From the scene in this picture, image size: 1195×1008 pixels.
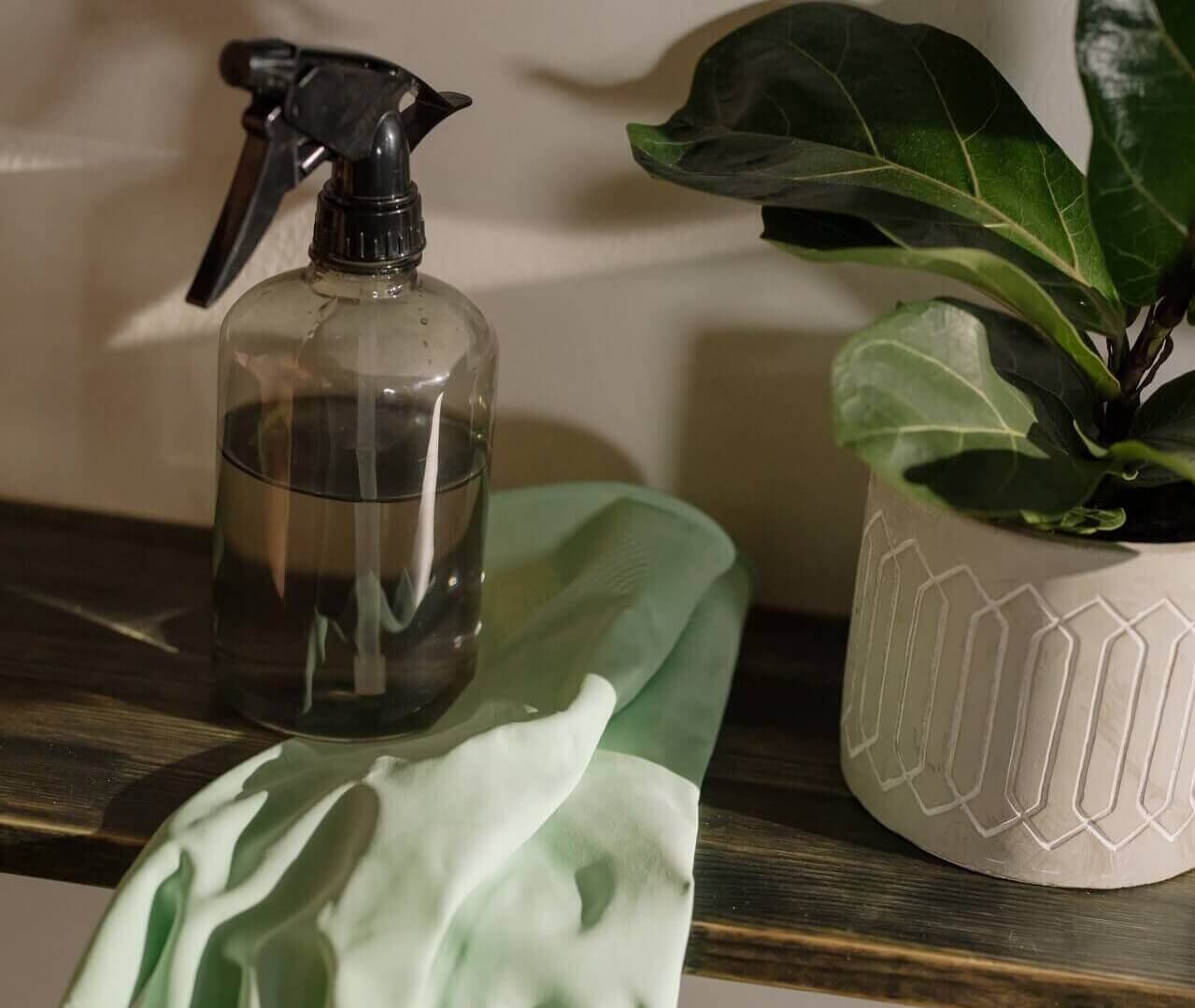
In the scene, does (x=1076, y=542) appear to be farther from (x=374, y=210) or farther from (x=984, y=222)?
(x=374, y=210)

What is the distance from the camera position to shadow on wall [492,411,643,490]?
0.62 meters

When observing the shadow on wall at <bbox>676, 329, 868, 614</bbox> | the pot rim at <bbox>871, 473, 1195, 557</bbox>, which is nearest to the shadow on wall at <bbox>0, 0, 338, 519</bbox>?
the shadow on wall at <bbox>676, 329, 868, 614</bbox>

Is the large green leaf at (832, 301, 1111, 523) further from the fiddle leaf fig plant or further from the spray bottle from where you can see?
the spray bottle

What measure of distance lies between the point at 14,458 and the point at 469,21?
28cm

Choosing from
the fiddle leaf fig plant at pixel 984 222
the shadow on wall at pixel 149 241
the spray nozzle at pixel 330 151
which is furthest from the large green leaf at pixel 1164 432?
the shadow on wall at pixel 149 241

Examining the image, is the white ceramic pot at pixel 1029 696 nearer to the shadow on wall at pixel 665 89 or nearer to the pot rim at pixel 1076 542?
the pot rim at pixel 1076 542

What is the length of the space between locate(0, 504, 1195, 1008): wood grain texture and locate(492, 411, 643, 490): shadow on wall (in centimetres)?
10

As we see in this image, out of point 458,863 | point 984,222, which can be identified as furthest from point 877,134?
point 458,863

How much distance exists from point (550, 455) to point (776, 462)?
0.10 meters

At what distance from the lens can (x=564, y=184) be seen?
0.58 metres

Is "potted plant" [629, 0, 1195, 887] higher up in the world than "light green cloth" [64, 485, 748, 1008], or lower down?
higher up

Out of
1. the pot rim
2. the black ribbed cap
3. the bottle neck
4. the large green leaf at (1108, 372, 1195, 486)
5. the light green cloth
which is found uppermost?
the black ribbed cap

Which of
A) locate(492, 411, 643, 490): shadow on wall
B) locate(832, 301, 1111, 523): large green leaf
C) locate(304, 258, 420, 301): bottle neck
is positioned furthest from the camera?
locate(492, 411, 643, 490): shadow on wall

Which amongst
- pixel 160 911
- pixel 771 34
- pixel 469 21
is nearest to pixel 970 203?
pixel 771 34
